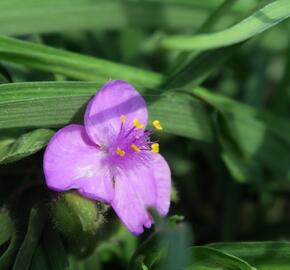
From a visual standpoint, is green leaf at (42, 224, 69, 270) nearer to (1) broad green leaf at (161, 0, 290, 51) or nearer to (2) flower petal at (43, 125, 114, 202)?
(2) flower petal at (43, 125, 114, 202)

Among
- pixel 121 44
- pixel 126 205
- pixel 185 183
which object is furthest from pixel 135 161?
pixel 121 44

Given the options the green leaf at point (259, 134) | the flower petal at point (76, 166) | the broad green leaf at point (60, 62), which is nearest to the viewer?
the flower petal at point (76, 166)

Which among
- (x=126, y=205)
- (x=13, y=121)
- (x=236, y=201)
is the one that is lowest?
(x=236, y=201)

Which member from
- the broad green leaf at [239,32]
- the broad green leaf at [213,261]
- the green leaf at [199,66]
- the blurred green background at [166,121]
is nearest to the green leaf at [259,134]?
the blurred green background at [166,121]

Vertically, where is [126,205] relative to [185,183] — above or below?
above

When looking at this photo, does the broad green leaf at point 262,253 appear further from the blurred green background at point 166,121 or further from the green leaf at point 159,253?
the green leaf at point 159,253

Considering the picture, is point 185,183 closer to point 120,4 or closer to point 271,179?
point 271,179
